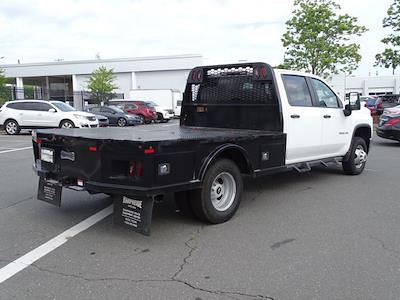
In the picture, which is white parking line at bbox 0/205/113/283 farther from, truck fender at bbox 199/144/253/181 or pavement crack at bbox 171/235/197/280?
truck fender at bbox 199/144/253/181

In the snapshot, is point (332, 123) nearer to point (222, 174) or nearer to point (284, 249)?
point (222, 174)

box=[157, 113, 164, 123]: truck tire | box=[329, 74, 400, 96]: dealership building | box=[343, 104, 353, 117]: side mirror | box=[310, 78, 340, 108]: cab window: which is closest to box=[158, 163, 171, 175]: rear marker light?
box=[310, 78, 340, 108]: cab window

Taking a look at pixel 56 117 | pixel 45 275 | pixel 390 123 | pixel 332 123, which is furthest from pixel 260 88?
pixel 56 117

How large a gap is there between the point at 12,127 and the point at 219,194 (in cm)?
1752

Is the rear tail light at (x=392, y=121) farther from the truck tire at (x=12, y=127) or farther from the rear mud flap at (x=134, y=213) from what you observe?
the truck tire at (x=12, y=127)

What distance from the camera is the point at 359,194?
22.6 feet

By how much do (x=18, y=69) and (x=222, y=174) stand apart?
211 ft

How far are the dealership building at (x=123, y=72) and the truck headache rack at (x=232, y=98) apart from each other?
41445mm

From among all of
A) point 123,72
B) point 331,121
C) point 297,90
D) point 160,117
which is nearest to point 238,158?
point 297,90

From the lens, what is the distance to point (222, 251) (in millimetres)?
4328

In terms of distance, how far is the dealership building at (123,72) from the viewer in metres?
53.0

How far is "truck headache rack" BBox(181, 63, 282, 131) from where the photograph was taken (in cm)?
646

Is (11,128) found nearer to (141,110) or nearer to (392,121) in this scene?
(141,110)

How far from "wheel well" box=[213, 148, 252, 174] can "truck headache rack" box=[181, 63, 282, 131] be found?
44.4 inches
